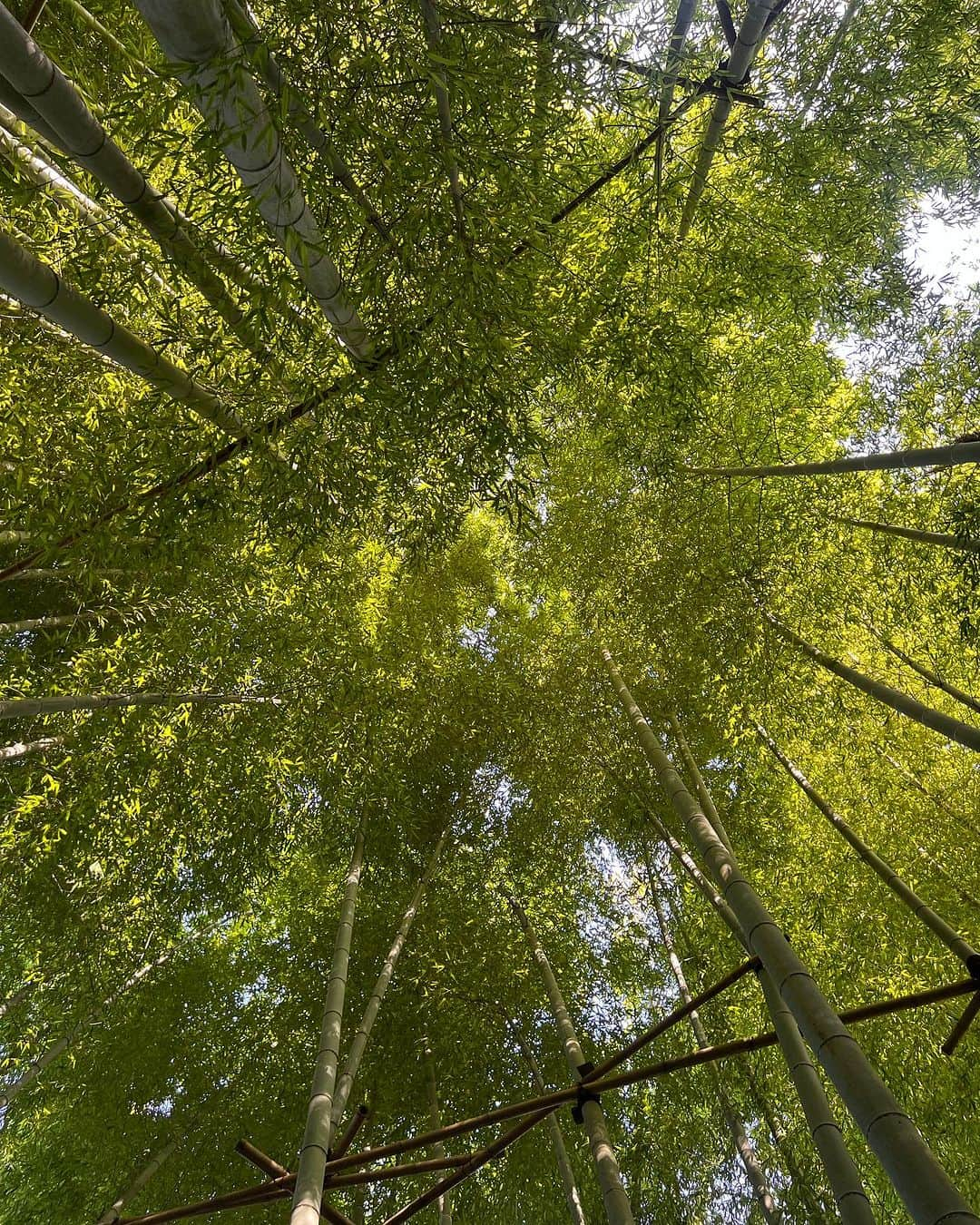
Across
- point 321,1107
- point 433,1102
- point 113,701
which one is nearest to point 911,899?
point 321,1107

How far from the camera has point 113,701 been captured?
3.12 meters

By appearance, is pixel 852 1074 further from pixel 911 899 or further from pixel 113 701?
pixel 113 701

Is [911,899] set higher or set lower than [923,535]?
lower

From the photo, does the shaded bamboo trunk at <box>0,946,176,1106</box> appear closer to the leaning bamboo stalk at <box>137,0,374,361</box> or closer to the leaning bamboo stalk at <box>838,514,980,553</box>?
the leaning bamboo stalk at <box>137,0,374,361</box>

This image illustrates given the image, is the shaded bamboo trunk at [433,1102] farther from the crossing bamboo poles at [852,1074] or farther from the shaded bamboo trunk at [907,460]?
the shaded bamboo trunk at [907,460]

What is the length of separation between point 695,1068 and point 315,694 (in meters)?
3.79

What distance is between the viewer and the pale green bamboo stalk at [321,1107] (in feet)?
6.16

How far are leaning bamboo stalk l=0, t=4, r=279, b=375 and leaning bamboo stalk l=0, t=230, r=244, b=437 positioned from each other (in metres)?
0.25

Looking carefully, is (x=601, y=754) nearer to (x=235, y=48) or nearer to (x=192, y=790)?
(x=192, y=790)

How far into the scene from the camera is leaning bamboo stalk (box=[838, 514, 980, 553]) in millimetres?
2789

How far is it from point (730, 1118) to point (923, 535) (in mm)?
3526

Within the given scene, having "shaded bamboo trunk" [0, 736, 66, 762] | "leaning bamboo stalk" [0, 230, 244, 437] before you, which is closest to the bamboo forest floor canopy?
"leaning bamboo stalk" [0, 230, 244, 437]

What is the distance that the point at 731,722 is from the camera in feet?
14.7

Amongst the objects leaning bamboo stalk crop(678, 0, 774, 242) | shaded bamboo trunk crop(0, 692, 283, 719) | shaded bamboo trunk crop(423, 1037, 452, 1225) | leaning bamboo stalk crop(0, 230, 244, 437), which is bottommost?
shaded bamboo trunk crop(423, 1037, 452, 1225)
